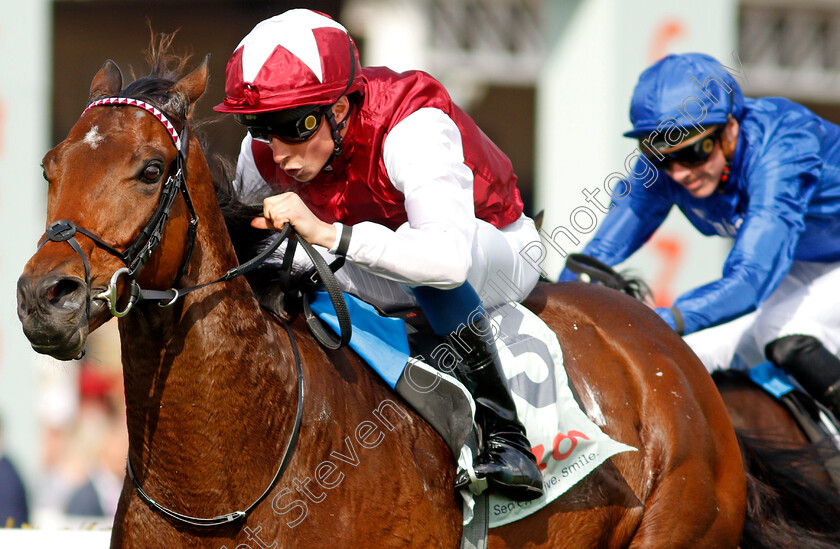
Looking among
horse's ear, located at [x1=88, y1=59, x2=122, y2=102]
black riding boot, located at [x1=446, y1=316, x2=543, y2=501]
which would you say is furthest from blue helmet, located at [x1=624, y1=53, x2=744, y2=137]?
horse's ear, located at [x1=88, y1=59, x2=122, y2=102]

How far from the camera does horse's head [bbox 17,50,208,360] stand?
1916mm

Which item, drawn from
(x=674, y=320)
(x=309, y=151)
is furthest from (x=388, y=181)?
(x=674, y=320)

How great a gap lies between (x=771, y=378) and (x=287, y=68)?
273 centimetres

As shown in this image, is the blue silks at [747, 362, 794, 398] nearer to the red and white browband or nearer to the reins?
the reins

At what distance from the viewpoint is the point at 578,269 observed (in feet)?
12.9

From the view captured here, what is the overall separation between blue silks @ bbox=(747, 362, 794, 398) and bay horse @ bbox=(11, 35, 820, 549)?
163 cm

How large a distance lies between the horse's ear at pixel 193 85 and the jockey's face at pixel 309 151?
0.29 m

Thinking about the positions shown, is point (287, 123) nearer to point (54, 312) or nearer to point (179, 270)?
point (179, 270)

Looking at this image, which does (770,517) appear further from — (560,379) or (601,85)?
(601,85)

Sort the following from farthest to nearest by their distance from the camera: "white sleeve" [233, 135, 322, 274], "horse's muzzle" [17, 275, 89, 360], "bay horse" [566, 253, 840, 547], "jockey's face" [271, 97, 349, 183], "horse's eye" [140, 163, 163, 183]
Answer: "bay horse" [566, 253, 840, 547], "white sleeve" [233, 135, 322, 274], "jockey's face" [271, 97, 349, 183], "horse's eye" [140, 163, 163, 183], "horse's muzzle" [17, 275, 89, 360]

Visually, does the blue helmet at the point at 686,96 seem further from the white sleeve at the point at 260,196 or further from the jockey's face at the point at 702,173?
the white sleeve at the point at 260,196

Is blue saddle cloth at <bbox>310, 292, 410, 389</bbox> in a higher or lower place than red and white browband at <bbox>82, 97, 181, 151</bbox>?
lower

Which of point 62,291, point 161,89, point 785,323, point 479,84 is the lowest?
point 785,323

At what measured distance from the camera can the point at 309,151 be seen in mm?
2619
